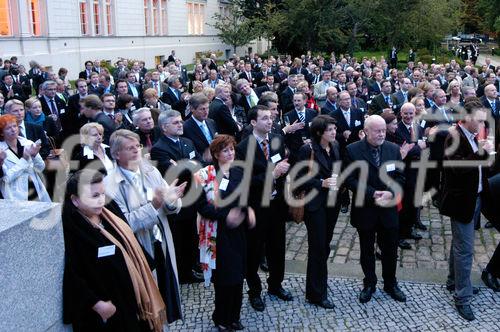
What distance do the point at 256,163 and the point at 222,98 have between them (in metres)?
3.97

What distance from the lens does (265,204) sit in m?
5.79

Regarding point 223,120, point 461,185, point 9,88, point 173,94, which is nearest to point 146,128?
point 223,120

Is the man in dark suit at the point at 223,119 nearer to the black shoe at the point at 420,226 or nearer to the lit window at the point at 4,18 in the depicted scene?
the black shoe at the point at 420,226

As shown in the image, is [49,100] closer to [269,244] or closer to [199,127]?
[199,127]

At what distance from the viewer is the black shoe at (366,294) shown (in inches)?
233

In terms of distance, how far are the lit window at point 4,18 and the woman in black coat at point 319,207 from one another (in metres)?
24.3

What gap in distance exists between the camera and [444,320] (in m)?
5.46

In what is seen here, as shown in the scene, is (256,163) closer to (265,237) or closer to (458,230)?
(265,237)

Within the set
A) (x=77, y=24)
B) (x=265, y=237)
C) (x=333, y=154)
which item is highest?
(x=77, y=24)

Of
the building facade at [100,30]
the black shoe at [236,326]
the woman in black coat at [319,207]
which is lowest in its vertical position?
the black shoe at [236,326]

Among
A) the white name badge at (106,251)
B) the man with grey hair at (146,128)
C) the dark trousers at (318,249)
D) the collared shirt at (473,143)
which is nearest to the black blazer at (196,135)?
the man with grey hair at (146,128)

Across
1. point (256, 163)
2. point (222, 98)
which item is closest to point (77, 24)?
point (222, 98)

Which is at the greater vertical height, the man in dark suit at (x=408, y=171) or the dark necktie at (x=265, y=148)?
the dark necktie at (x=265, y=148)

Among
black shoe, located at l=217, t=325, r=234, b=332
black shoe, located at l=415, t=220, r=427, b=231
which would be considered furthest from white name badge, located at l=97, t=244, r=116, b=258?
black shoe, located at l=415, t=220, r=427, b=231
